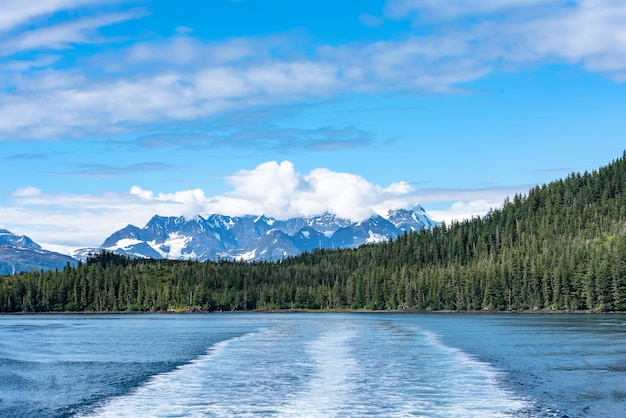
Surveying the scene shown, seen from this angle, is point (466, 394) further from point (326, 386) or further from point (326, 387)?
point (326, 386)

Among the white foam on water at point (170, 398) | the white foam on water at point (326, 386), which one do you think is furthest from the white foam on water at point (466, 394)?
the white foam on water at point (170, 398)

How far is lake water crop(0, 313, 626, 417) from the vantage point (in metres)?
50.2

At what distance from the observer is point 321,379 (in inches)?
2549

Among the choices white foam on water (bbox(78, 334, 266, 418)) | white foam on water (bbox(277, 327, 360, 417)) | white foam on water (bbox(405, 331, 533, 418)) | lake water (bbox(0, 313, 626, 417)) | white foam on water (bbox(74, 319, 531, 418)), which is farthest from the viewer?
lake water (bbox(0, 313, 626, 417))

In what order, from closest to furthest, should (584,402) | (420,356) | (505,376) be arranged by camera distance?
(584,402) → (505,376) → (420,356)

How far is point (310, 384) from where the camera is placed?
6147 centimetres

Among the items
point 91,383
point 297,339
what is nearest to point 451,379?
point 91,383

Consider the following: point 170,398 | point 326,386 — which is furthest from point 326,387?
point 170,398

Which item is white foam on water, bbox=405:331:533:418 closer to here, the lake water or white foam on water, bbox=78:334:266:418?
the lake water

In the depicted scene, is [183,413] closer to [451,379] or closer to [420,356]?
[451,379]

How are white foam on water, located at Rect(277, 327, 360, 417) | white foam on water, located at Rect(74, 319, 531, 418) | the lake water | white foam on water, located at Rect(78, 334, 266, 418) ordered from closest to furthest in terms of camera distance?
white foam on water, located at Rect(78, 334, 266, 418), white foam on water, located at Rect(74, 319, 531, 418), white foam on water, located at Rect(277, 327, 360, 417), the lake water

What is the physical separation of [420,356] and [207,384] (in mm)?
30996

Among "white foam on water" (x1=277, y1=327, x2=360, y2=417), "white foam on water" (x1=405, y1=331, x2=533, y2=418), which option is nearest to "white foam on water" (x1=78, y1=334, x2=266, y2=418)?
"white foam on water" (x1=277, y1=327, x2=360, y2=417)

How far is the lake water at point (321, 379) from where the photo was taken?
50.2 metres
